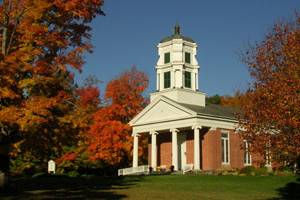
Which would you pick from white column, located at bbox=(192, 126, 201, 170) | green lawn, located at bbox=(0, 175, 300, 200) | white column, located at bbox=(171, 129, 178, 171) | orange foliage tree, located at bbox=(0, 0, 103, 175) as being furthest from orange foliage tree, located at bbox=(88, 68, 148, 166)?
orange foliage tree, located at bbox=(0, 0, 103, 175)

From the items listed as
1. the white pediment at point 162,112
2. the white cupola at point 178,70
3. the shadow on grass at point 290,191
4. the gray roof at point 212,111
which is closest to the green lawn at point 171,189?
the shadow on grass at point 290,191

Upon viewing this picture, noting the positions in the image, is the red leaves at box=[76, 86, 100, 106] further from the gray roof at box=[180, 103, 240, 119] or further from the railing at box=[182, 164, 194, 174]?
the railing at box=[182, 164, 194, 174]

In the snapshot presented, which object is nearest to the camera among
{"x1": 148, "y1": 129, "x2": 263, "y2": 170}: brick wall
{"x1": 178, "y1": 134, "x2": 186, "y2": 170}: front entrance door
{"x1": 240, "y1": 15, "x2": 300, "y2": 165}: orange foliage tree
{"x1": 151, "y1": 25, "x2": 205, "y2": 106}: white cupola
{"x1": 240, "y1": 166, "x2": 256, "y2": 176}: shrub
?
{"x1": 240, "y1": 15, "x2": 300, "y2": 165}: orange foliage tree

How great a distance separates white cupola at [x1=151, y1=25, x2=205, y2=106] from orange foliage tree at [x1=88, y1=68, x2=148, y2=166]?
492 cm

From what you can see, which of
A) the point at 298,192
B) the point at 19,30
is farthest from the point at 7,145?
the point at 298,192

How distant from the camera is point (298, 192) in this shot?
25.6 m

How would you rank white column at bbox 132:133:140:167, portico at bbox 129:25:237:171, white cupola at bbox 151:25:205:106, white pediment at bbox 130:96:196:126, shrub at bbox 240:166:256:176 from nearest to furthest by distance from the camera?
shrub at bbox 240:166:256:176, portico at bbox 129:25:237:171, white pediment at bbox 130:96:196:126, white cupola at bbox 151:25:205:106, white column at bbox 132:133:140:167

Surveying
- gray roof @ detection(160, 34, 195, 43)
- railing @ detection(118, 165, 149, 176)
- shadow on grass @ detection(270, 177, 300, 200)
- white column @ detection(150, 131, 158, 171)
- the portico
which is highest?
gray roof @ detection(160, 34, 195, 43)

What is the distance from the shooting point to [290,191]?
87.3 feet

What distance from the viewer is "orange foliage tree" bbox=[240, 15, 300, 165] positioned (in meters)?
15.9

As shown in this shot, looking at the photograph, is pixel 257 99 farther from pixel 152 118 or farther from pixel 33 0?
pixel 152 118

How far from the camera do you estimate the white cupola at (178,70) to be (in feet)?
160

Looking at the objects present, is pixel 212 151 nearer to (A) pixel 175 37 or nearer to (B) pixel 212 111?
(B) pixel 212 111

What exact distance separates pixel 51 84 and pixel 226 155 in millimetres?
27701
